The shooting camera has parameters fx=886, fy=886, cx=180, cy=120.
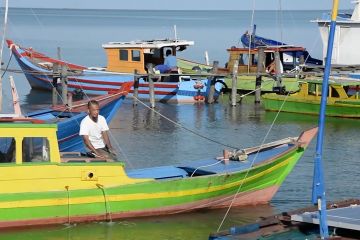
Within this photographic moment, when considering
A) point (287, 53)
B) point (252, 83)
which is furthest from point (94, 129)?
point (287, 53)

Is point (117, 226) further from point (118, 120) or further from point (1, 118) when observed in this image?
point (118, 120)

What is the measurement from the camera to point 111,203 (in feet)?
52.6

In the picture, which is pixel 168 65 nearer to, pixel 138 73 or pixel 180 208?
pixel 138 73

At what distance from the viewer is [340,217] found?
40.3ft

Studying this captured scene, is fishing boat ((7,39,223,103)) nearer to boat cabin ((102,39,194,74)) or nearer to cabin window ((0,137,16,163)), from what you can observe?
boat cabin ((102,39,194,74))

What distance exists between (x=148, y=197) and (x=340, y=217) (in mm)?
4899

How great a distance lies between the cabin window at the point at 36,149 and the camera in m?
15.6

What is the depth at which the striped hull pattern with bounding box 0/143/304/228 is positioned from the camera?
50.8 feet

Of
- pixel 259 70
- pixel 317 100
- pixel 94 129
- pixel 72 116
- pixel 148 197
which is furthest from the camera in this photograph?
pixel 259 70

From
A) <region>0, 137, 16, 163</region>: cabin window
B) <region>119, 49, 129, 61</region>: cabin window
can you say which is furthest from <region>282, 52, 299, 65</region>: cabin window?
<region>0, 137, 16, 163</region>: cabin window

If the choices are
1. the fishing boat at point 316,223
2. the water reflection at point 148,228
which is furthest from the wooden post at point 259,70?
the fishing boat at point 316,223

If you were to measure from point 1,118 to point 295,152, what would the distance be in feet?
18.8

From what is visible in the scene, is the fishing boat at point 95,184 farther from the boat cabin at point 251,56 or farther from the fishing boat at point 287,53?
the fishing boat at point 287,53

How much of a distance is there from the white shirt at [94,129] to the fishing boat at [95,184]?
45 cm
